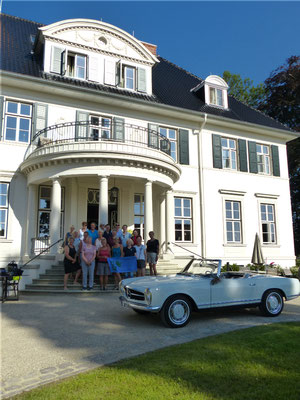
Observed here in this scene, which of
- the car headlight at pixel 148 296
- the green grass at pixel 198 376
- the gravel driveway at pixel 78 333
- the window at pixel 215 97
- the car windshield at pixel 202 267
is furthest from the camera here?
the window at pixel 215 97

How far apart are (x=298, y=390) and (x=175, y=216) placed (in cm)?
1396

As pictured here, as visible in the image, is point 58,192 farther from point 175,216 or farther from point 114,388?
point 114,388

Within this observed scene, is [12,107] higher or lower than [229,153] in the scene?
higher

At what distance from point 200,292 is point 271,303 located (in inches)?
77.6

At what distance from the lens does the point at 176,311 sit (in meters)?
6.43

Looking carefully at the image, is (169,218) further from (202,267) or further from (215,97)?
(215,97)

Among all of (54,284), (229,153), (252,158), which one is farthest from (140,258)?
(252,158)

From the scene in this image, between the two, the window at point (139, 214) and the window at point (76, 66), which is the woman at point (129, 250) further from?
the window at point (76, 66)

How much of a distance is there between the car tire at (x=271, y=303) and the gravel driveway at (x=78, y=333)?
0.61 feet

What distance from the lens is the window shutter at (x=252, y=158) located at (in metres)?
20.0

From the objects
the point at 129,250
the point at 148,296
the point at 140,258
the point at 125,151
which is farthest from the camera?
the point at 125,151

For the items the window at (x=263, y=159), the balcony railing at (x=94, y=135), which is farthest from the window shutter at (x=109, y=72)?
the window at (x=263, y=159)

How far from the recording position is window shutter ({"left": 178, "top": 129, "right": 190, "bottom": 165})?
701 inches

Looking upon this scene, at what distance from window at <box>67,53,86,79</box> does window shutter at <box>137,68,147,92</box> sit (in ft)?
9.61
